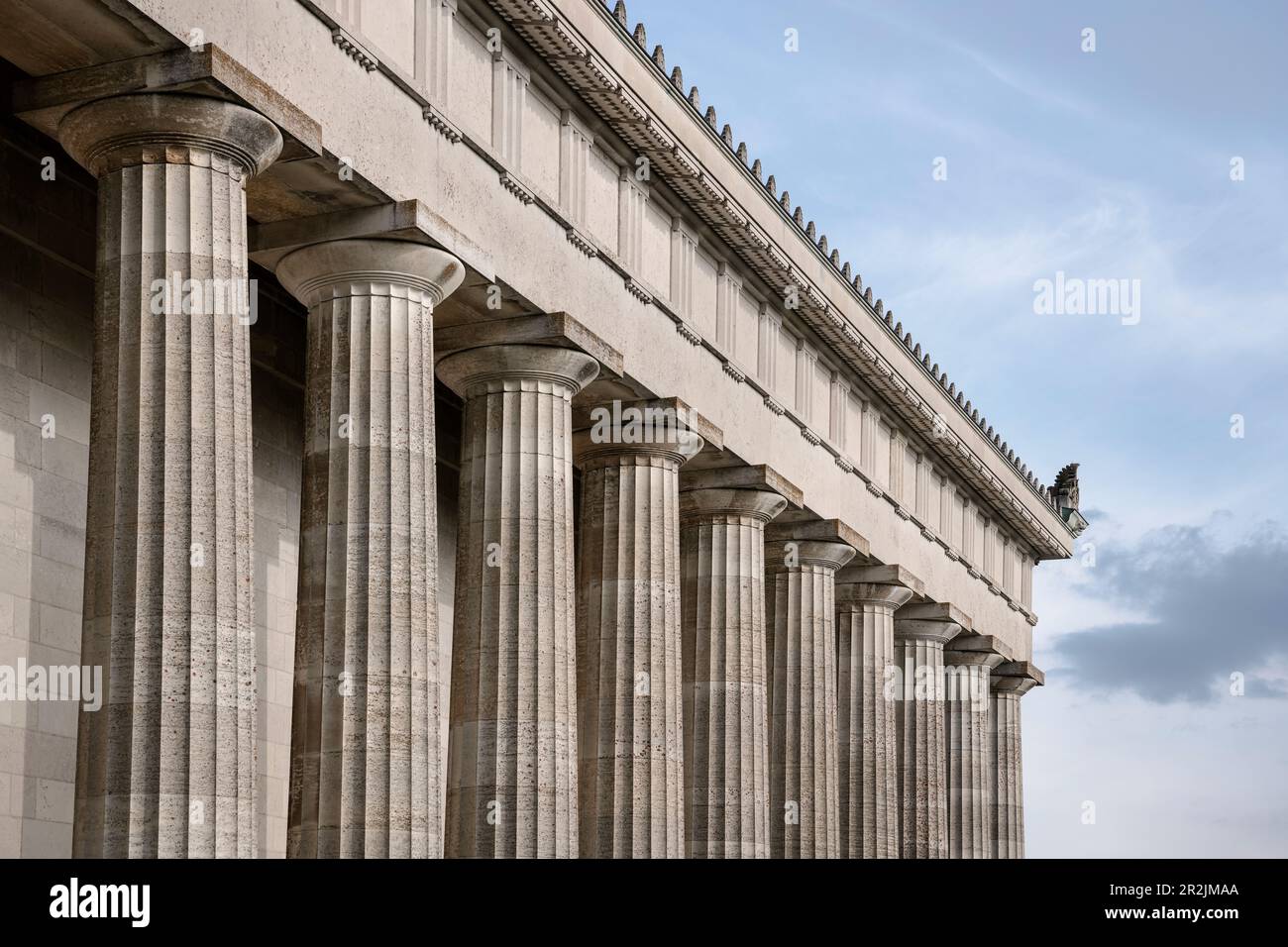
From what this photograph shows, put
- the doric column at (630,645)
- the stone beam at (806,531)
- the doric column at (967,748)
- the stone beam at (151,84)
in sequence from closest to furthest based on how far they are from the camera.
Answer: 1. the stone beam at (151,84)
2. the doric column at (630,645)
3. the stone beam at (806,531)
4. the doric column at (967,748)

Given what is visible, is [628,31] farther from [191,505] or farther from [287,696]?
[191,505]

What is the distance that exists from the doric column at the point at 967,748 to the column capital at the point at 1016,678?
180 inches

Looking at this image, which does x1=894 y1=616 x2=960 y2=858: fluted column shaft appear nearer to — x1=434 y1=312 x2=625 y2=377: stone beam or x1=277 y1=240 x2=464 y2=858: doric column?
x1=434 y1=312 x2=625 y2=377: stone beam

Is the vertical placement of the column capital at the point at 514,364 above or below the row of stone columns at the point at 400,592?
above

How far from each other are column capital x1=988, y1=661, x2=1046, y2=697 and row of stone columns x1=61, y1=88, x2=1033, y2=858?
26.7 m

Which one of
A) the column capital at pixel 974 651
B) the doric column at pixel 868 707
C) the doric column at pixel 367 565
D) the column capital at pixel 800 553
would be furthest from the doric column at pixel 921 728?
the doric column at pixel 367 565

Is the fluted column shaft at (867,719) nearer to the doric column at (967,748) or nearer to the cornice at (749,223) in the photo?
the cornice at (749,223)

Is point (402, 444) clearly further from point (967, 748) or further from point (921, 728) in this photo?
point (967, 748)

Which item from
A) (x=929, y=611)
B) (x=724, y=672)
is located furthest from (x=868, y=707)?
(x=724, y=672)

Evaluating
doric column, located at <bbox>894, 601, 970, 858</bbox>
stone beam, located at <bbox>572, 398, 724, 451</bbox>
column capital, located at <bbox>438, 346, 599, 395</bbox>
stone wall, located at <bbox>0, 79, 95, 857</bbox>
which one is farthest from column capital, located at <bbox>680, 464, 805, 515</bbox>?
stone wall, located at <bbox>0, 79, 95, 857</bbox>

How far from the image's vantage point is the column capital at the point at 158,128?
110ft

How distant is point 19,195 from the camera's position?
40.9 m

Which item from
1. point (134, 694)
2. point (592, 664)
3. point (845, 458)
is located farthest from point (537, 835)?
point (845, 458)
